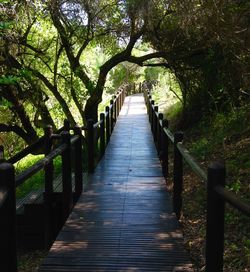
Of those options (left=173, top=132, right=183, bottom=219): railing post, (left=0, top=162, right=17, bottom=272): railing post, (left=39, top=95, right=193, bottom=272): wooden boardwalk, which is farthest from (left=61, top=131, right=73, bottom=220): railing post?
(left=0, top=162, right=17, bottom=272): railing post

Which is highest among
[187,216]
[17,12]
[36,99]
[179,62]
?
[17,12]

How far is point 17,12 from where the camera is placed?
432 inches

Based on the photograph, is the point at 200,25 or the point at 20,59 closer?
the point at 200,25

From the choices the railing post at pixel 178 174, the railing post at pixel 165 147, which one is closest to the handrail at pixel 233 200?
the railing post at pixel 178 174

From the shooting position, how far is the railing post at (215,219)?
3295 mm

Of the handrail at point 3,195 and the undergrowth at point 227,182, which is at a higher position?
the handrail at point 3,195

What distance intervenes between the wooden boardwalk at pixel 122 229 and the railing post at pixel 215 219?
1024 millimetres

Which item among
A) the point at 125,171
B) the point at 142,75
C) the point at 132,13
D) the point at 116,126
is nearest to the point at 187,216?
the point at 125,171

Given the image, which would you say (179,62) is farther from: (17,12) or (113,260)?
(113,260)

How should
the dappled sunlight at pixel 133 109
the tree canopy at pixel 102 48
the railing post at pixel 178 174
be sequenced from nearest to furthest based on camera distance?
the railing post at pixel 178 174
the tree canopy at pixel 102 48
the dappled sunlight at pixel 133 109

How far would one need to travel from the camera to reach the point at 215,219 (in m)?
3.31

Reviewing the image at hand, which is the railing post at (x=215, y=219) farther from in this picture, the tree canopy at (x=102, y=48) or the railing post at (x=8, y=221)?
the tree canopy at (x=102, y=48)

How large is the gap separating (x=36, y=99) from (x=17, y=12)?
3.78m

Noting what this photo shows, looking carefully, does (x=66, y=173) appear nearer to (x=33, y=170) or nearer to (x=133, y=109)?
(x=33, y=170)
